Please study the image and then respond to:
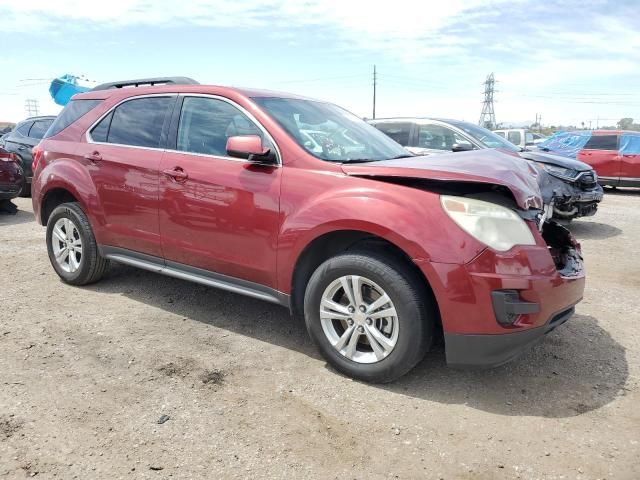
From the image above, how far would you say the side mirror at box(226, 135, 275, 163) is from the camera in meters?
3.27

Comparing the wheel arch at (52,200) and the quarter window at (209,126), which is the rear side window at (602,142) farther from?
the wheel arch at (52,200)

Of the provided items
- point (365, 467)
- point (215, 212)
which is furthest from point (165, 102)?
point (365, 467)

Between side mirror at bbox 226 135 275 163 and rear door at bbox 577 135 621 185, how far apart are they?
1176 centimetres

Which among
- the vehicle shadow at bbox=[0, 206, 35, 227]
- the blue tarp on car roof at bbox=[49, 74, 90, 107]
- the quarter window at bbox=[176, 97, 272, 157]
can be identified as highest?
the blue tarp on car roof at bbox=[49, 74, 90, 107]

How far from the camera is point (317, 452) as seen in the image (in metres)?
2.48

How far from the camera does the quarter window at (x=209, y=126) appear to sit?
3.66 meters

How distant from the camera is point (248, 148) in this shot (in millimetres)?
3270

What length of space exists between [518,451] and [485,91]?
9659 cm

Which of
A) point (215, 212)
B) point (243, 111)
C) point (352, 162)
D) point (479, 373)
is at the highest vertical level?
point (243, 111)

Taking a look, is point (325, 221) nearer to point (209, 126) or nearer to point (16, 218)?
point (209, 126)

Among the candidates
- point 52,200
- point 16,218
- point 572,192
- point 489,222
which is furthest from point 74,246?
point 572,192

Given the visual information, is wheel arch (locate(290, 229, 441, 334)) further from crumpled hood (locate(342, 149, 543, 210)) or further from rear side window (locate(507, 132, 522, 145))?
rear side window (locate(507, 132, 522, 145))

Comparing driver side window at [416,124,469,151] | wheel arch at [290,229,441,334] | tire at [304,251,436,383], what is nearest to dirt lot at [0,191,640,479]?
tire at [304,251,436,383]

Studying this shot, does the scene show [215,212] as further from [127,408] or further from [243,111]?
[127,408]
